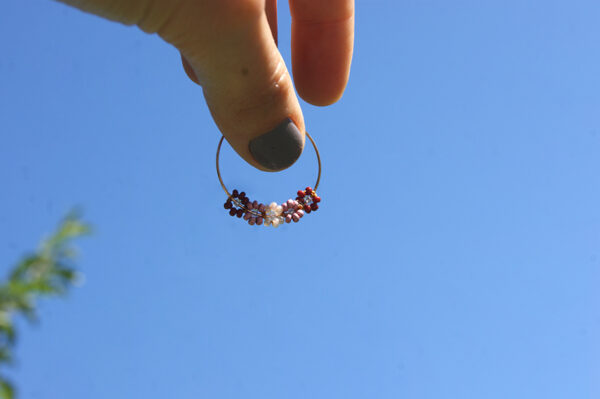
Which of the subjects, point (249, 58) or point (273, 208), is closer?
point (249, 58)

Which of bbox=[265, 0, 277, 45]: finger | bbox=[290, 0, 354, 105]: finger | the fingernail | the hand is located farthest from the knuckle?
bbox=[265, 0, 277, 45]: finger

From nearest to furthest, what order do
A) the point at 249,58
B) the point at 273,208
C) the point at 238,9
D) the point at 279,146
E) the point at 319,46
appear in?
the point at 238,9, the point at 249,58, the point at 279,146, the point at 319,46, the point at 273,208

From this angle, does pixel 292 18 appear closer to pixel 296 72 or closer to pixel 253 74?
pixel 296 72

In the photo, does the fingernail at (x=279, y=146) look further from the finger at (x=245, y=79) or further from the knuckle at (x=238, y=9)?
the knuckle at (x=238, y=9)

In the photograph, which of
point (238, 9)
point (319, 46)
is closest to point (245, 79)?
point (238, 9)

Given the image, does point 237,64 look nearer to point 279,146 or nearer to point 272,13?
point 279,146

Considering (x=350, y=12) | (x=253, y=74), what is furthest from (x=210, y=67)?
(x=350, y=12)

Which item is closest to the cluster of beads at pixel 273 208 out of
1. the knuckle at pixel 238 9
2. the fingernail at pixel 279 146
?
the fingernail at pixel 279 146
